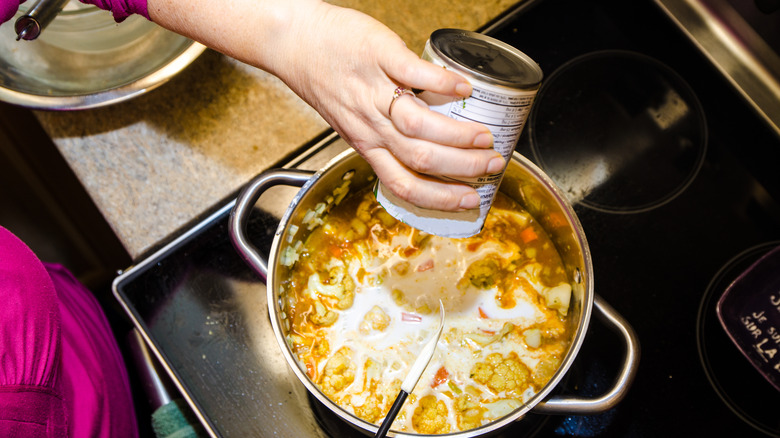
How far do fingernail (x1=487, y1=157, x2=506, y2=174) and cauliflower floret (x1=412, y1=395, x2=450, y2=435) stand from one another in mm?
418

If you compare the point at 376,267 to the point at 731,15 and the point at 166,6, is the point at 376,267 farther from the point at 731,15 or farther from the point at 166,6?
the point at 731,15

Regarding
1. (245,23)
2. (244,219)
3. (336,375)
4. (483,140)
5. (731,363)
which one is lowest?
(731,363)

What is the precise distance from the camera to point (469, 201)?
23.6 inches

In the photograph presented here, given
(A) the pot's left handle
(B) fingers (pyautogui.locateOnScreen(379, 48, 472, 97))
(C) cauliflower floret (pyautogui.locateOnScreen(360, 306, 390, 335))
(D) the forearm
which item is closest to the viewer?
(B) fingers (pyautogui.locateOnScreen(379, 48, 472, 97))

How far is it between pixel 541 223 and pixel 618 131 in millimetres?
219

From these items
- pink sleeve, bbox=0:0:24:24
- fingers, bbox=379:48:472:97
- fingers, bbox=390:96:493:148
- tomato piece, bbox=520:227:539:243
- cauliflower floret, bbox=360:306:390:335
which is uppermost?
pink sleeve, bbox=0:0:24:24

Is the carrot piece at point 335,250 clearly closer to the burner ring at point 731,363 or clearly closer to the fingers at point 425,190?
the fingers at point 425,190

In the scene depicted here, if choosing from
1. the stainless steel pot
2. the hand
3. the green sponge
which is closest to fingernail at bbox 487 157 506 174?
the hand

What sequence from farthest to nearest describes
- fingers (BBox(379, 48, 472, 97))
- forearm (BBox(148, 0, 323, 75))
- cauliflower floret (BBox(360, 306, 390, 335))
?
cauliflower floret (BBox(360, 306, 390, 335)) → forearm (BBox(148, 0, 323, 75)) → fingers (BBox(379, 48, 472, 97))

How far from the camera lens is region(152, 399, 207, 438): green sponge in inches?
37.3

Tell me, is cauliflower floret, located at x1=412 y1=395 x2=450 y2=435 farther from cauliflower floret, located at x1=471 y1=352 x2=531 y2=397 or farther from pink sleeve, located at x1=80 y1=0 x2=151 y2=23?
pink sleeve, located at x1=80 y1=0 x2=151 y2=23

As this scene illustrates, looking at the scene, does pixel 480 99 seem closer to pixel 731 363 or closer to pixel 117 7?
pixel 117 7

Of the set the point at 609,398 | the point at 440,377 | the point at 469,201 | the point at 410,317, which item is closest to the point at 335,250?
the point at 410,317

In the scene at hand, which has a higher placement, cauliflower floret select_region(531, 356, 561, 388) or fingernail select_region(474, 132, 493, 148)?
fingernail select_region(474, 132, 493, 148)
